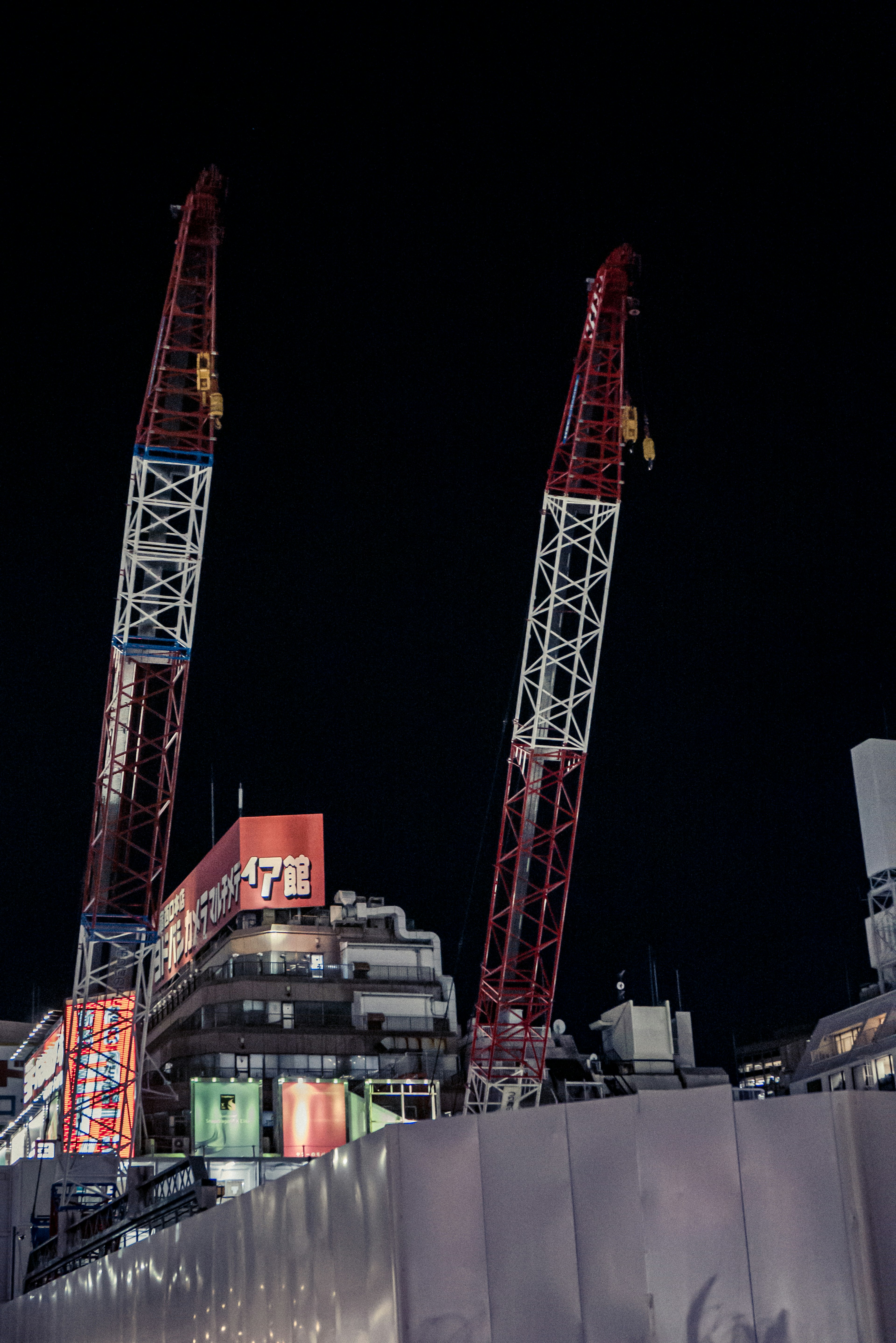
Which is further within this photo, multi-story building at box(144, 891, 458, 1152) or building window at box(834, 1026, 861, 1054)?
multi-story building at box(144, 891, 458, 1152)

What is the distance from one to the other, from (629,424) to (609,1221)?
71.5 meters

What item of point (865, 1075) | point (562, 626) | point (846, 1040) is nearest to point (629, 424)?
point (562, 626)

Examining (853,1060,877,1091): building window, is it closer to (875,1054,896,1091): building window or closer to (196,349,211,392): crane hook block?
(875,1054,896,1091): building window

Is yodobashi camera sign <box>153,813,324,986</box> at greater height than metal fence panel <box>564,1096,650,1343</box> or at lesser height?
greater

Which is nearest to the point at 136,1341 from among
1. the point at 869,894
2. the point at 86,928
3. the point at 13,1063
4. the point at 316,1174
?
the point at 316,1174

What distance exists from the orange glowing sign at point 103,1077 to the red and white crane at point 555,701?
20565 millimetres

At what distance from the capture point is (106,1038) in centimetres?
7844

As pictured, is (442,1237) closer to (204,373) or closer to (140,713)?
(140,713)

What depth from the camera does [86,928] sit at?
7800 cm

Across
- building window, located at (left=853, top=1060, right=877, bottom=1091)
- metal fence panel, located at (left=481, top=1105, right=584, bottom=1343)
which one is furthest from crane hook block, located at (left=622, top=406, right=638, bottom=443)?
metal fence panel, located at (left=481, top=1105, right=584, bottom=1343)

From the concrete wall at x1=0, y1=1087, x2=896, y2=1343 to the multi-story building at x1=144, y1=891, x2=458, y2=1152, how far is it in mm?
96736

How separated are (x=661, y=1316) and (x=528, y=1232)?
5.84 ft

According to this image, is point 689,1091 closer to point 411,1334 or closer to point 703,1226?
point 703,1226

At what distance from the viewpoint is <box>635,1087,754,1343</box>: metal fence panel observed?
1681 centimetres
